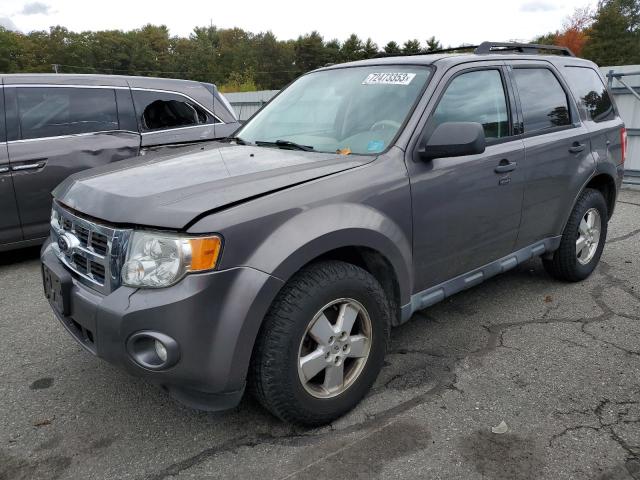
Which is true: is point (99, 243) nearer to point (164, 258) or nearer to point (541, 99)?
point (164, 258)

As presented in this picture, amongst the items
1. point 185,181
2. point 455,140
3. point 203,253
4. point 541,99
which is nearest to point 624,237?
point 541,99

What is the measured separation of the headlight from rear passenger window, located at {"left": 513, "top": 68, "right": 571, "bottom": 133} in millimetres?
2530

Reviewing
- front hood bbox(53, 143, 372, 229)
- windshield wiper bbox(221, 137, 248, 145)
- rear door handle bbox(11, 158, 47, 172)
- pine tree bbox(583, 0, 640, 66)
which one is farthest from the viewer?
pine tree bbox(583, 0, 640, 66)

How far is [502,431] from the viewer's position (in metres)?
2.60

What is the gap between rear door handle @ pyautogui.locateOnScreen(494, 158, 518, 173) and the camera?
3375 millimetres

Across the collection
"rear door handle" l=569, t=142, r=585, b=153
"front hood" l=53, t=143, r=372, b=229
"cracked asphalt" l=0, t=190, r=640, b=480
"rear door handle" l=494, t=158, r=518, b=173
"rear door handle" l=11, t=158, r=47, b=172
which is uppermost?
"front hood" l=53, t=143, r=372, b=229

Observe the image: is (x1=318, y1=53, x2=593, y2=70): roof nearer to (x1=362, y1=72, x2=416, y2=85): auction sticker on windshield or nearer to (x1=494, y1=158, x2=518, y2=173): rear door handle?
(x1=362, y1=72, x2=416, y2=85): auction sticker on windshield

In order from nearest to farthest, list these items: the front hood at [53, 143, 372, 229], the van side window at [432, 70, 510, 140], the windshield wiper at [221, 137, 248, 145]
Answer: the front hood at [53, 143, 372, 229], the van side window at [432, 70, 510, 140], the windshield wiper at [221, 137, 248, 145]

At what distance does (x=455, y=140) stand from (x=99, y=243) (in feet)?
5.83

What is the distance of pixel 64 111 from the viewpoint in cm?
533

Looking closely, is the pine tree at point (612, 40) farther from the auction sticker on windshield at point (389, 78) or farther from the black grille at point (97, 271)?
the black grille at point (97, 271)

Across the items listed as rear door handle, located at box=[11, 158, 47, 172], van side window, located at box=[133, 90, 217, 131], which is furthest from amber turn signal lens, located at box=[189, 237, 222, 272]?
van side window, located at box=[133, 90, 217, 131]

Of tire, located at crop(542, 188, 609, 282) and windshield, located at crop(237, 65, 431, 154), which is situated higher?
windshield, located at crop(237, 65, 431, 154)

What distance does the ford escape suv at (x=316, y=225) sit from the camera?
219 cm
